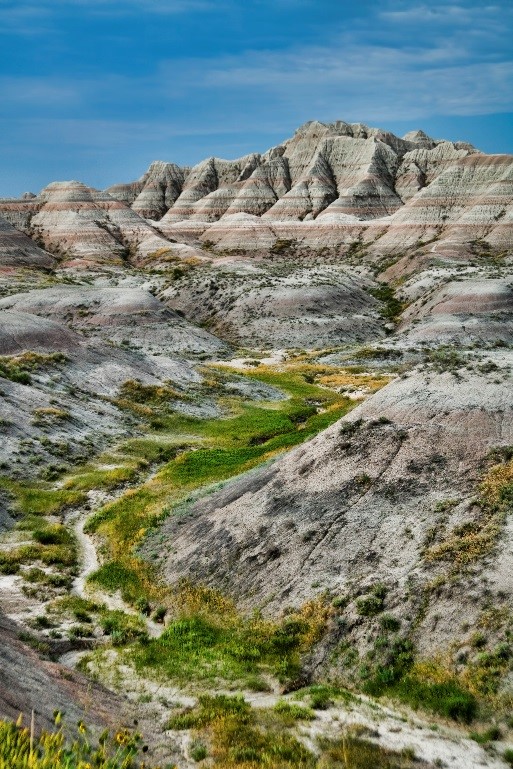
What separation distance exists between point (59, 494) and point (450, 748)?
25.3 meters

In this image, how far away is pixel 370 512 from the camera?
931 inches

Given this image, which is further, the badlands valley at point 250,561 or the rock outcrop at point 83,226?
the rock outcrop at point 83,226

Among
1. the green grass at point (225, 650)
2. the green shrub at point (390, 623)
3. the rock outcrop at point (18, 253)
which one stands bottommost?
the green grass at point (225, 650)

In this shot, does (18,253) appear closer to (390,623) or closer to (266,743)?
(390,623)

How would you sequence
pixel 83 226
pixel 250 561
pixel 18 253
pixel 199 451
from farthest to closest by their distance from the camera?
pixel 83 226 < pixel 18 253 < pixel 199 451 < pixel 250 561

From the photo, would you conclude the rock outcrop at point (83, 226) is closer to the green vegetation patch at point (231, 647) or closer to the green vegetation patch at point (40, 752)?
the green vegetation patch at point (231, 647)

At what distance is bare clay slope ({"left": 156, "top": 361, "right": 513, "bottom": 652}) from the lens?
2019 cm

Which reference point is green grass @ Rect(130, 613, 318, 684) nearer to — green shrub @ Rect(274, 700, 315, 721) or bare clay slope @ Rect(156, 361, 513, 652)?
bare clay slope @ Rect(156, 361, 513, 652)

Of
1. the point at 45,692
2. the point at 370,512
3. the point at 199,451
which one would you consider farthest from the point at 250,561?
the point at 199,451

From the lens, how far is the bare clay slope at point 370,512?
20.2 m

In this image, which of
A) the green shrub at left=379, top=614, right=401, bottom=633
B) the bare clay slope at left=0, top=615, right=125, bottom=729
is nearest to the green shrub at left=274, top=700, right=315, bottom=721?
the green shrub at left=379, top=614, right=401, bottom=633

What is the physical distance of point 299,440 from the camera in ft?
138

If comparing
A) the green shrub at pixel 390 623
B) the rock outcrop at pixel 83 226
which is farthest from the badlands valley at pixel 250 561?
the rock outcrop at pixel 83 226

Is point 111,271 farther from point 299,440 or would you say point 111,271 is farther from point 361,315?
point 299,440
